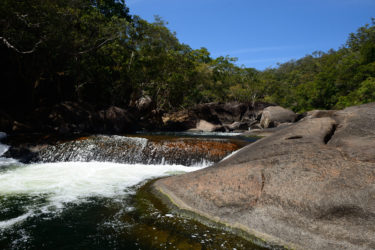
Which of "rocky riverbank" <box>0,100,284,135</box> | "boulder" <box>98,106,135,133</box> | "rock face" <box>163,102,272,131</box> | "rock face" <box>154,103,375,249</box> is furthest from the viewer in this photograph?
"rock face" <box>163,102,272,131</box>

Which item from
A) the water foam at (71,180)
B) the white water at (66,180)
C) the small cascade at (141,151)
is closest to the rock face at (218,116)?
the small cascade at (141,151)

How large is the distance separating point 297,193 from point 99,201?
3.91 meters

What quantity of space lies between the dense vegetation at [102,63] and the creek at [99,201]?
19.8 ft

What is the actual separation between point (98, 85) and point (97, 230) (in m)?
22.1

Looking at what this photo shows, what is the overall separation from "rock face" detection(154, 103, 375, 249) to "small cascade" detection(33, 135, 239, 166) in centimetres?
497

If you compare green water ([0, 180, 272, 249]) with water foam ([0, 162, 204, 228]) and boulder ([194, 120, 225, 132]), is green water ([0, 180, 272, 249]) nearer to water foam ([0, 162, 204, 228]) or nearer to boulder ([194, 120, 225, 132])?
water foam ([0, 162, 204, 228])

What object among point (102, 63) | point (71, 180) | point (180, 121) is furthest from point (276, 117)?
point (71, 180)

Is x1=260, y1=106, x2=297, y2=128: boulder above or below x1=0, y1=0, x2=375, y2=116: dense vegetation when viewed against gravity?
below

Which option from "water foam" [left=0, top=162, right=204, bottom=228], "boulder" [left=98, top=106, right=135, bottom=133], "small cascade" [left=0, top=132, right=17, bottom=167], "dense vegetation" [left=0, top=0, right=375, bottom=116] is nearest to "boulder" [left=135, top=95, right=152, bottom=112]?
"dense vegetation" [left=0, top=0, right=375, bottom=116]

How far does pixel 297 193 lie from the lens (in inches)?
148

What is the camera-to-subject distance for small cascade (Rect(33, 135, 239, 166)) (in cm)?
1038

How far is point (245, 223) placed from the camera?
3773mm

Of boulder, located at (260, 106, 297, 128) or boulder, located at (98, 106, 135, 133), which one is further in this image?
boulder, located at (260, 106, 297, 128)

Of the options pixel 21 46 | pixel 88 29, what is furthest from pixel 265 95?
pixel 21 46
